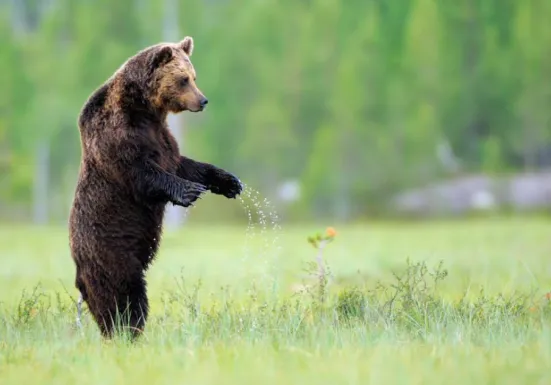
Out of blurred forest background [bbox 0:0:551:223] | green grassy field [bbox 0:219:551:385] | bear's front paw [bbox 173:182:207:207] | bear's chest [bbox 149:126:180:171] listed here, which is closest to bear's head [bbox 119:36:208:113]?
bear's chest [bbox 149:126:180:171]

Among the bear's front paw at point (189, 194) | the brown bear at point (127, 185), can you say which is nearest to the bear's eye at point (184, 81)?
the brown bear at point (127, 185)

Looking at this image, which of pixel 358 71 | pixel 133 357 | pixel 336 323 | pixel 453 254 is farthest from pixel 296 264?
pixel 358 71

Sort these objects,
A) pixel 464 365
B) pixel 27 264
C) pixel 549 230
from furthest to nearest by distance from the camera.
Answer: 1. pixel 549 230
2. pixel 27 264
3. pixel 464 365

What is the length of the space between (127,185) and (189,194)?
1.24 feet

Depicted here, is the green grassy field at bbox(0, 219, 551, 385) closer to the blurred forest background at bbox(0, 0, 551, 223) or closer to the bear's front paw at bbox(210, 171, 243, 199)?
the bear's front paw at bbox(210, 171, 243, 199)

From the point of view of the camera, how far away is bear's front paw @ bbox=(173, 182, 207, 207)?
537 cm

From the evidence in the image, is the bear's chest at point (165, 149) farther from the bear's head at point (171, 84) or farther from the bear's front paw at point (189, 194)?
the bear's front paw at point (189, 194)

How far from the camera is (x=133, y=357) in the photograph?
4527 mm

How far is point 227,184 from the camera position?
6.02 metres

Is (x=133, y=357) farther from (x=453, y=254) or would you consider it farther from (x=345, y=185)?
(x=345, y=185)

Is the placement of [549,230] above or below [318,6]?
Answer: below

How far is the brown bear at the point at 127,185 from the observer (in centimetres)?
543

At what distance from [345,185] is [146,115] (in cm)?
2349

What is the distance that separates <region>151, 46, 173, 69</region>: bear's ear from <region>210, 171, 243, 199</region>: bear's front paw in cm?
79
